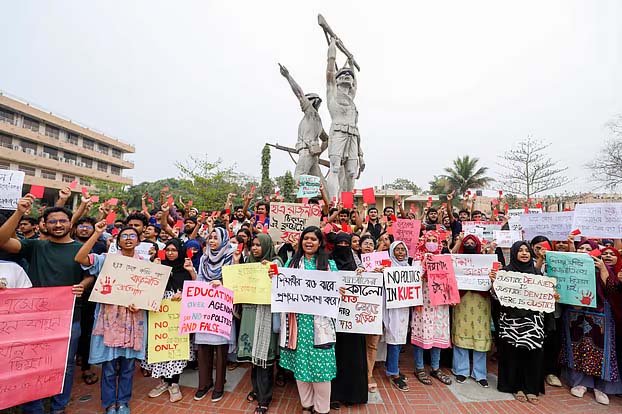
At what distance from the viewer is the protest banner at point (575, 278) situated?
11.8 ft

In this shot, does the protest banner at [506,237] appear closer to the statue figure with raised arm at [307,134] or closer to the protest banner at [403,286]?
the protest banner at [403,286]

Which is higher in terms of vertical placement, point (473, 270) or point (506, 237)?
point (506, 237)

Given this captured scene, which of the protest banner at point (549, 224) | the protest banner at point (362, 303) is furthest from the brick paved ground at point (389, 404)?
the protest banner at point (549, 224)

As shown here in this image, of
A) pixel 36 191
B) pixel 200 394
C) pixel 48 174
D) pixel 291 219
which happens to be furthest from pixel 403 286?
pixel 48 174

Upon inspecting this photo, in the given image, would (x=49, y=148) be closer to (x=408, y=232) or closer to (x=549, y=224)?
(x=408, y=232)

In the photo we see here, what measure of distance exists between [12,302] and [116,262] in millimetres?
842

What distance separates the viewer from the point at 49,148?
3831cm

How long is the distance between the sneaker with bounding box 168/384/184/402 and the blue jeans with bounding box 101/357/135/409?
0.43 metres

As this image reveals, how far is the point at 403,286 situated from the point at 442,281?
1.78 feet

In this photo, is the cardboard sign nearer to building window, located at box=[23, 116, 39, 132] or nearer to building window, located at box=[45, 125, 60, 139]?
building window, located at box=[23, 116, 39, 132]

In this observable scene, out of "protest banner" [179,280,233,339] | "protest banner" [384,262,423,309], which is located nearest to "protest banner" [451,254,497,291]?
"protest banner" [384,262,423,309]

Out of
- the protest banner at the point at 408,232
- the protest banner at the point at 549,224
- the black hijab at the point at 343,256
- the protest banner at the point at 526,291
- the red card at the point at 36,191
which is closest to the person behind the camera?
the red card at the point at 36,191

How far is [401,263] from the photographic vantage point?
4.01 metres

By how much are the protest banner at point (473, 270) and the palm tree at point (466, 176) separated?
30410 millimetres
